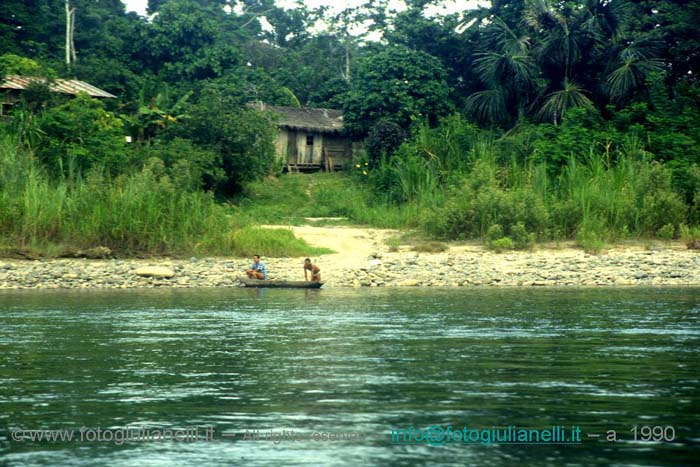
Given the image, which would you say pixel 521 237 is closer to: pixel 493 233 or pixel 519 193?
pixel 493 233

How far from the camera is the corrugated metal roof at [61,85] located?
3409 centimetres

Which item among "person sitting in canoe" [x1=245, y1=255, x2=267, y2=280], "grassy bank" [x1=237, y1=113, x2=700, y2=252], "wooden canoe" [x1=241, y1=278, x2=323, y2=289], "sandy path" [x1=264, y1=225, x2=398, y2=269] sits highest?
"grassy bank" [x1=237, y1=113, x2=700, y2=252]

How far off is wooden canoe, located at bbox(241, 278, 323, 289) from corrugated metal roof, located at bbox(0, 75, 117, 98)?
1540cm

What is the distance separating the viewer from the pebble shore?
72.0ft

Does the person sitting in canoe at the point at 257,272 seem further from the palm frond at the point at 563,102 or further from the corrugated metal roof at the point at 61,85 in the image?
the palm frond at the point at 563,102

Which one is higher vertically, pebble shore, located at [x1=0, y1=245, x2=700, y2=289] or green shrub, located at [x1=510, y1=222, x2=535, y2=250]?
green shrub, located at [x1=510, y1=222, x2=535, y2=250]

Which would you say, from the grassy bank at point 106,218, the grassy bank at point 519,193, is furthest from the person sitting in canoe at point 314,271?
the grassy bank at point 519,193

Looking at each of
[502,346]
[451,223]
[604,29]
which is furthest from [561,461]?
[604,29]

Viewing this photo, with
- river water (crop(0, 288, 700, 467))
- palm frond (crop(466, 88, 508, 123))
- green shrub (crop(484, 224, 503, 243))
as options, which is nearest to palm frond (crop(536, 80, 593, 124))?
palm frond (crop(466, 88, 508, 123))

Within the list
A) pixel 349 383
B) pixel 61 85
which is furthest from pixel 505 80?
pixel 349 383

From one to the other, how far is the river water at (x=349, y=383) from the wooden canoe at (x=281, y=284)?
3.66 m

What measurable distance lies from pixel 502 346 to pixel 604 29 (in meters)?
27.8

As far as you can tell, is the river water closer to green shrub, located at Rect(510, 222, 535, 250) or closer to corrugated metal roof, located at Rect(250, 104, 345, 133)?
green shrub, located at Rect(510, 222, 535, 250)

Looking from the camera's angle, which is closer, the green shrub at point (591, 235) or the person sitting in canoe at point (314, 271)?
the person sitting in canoe at point (314, 271)
